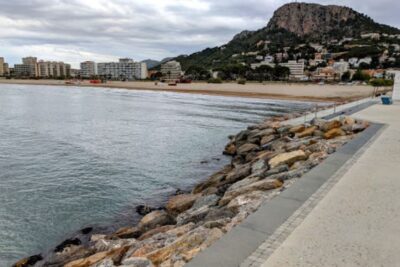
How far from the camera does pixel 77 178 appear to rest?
13148 mm

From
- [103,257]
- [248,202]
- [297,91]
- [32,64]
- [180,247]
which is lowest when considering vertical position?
[103,257]

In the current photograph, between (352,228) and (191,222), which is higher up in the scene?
(352,228)

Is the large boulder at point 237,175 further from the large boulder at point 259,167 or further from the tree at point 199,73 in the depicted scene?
the tree at point 199,73

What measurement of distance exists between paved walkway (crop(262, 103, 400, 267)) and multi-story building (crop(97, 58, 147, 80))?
545ft

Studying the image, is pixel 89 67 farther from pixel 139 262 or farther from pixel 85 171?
pixel 139 262

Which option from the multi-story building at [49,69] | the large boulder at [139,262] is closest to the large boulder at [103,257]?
the large boulder at [139,262]

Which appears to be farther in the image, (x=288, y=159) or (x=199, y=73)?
(x=199, y=73)

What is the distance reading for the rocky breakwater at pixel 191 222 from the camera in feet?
15.5

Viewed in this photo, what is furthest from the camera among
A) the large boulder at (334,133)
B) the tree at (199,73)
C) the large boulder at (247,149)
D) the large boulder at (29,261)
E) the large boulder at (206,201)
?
the tree at (199,73)

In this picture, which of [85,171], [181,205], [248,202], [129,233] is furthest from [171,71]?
[248,202]

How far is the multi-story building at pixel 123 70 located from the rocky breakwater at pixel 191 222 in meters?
162

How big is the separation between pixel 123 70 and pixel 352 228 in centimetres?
18087

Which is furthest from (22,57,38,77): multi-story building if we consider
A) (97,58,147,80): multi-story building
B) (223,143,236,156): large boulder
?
(223,143,236,156): large boulder

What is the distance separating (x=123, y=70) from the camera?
17800 centimetres
